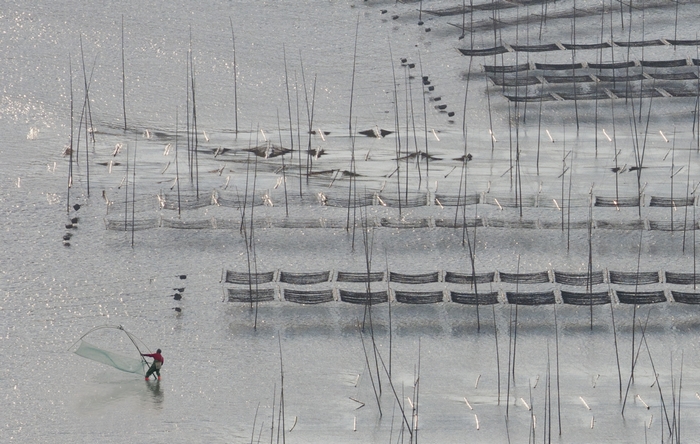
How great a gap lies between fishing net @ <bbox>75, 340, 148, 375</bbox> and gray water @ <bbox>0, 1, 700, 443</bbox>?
0.26 metres

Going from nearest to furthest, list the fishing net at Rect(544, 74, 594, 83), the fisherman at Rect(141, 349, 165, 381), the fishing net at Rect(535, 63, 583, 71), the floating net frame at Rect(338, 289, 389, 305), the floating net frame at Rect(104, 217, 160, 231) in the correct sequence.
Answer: the fisherman at Rect(141, 349, 165, 381)
the floating net frame at Rect(338, 289, 389, 305)
the floating net frame at Rect(104, 217, 160, 231)
the fishing net at Rect(544, 74, 594, 83)
the fishing net at Rect(535, 63, 583, 71)

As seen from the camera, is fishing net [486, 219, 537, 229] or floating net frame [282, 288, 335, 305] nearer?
floating net frame [282, 288, 335, 305]

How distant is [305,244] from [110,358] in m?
6.65

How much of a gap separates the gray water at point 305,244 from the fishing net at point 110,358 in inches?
10.1

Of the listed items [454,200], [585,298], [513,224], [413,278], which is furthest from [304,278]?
[585,298]

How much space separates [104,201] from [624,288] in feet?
38.1

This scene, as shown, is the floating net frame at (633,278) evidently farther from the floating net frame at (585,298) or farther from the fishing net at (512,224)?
the fishing net at (512,224)

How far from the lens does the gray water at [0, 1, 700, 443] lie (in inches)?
1007

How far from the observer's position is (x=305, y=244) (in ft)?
104

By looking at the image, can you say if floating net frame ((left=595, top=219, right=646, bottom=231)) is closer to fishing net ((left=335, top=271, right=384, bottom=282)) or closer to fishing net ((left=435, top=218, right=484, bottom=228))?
fishing net ((left=435, top=218, right=484, bottom=228))

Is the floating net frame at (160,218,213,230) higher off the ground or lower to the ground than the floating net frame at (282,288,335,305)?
higher

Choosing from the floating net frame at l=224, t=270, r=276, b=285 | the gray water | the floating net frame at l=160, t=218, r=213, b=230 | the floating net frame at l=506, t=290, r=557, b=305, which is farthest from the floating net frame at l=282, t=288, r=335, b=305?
the floating net frame at l=160, t=218, r=213, b=230

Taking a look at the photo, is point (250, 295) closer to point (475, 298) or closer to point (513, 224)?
point (475, 298)

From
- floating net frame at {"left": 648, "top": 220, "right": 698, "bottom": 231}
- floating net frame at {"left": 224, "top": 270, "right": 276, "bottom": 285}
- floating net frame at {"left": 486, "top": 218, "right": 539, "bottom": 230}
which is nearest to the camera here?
floating net frame at {"left": 224, "top": 270, "right": 276, "bottom": 285}
